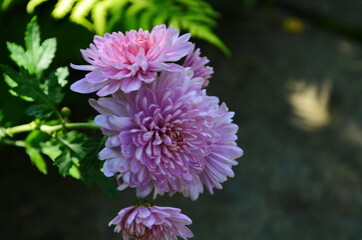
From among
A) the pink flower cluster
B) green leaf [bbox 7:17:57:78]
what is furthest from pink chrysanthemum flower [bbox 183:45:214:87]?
green leaf [bbox 7:17:57:78]

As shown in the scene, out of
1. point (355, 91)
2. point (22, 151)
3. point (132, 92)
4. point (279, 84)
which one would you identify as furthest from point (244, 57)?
point (132, 92)

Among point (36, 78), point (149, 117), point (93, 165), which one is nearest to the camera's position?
point (149, 117)

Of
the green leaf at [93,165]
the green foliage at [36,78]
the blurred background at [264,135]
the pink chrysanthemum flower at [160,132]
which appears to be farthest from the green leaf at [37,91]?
the blurred background at [264,135]

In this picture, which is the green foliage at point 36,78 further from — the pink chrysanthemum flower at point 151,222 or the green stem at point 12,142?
the pink chrysanthemum flower at point 151,222

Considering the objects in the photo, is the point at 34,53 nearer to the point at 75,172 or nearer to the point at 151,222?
the point at 75,172

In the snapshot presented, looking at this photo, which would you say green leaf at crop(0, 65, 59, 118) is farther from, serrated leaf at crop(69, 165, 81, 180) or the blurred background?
the blurred background

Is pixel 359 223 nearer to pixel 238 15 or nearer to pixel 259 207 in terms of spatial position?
pixel 259 207

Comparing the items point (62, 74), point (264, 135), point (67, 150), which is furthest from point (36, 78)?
point (264, 135)
